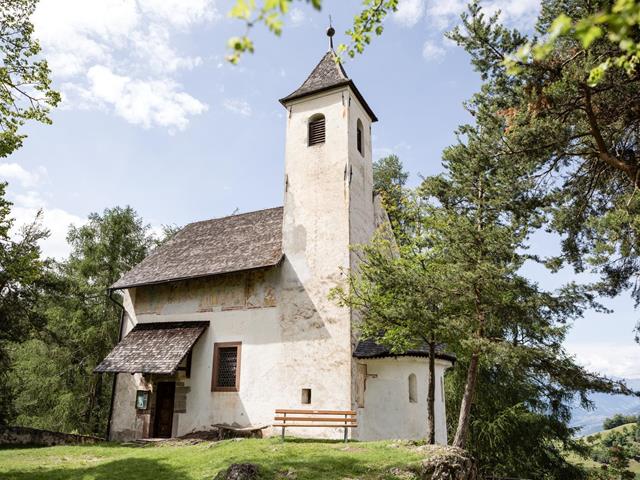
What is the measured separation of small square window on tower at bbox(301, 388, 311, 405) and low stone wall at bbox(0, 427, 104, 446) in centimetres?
829

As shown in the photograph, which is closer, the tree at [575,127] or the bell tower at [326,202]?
the tree at [575,127]

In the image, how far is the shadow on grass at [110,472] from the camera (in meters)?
10.6

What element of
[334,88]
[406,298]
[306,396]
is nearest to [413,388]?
[306,396]

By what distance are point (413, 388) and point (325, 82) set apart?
12.4m

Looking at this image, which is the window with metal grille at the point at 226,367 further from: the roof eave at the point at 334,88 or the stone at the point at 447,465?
the roof eave at the point at 334,88

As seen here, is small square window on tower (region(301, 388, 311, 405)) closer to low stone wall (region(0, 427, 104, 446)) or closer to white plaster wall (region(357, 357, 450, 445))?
white plaster wall (region(357, 357, 450, 445))

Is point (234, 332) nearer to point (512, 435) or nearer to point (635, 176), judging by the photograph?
point (635, 176)

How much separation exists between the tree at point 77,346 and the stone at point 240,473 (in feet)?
62.8

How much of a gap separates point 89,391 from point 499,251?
2593 cm

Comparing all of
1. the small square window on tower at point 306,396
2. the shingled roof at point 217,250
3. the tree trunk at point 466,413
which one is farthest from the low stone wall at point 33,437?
the tree trunk at point 466,413

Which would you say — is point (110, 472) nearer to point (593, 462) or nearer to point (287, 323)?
point (287, 323)

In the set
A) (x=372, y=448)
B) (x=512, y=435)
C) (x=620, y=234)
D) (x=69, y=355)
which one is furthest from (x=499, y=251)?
(x=69, y=355)

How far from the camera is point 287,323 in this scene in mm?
16828

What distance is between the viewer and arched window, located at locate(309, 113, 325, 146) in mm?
19094
